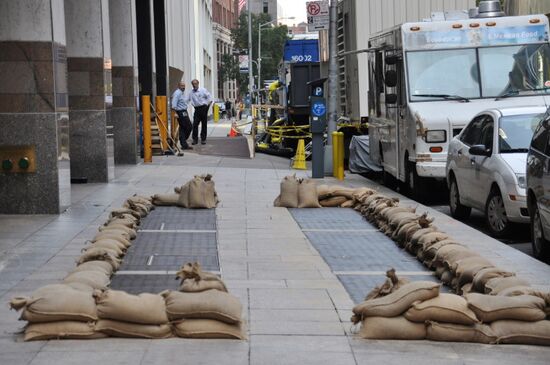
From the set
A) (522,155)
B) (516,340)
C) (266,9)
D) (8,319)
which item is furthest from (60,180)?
(266,9)

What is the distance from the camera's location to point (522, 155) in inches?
545

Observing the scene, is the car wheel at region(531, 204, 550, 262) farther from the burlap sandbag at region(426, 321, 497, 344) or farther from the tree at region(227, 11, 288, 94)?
the tree at region(227, 11, 288, 94)

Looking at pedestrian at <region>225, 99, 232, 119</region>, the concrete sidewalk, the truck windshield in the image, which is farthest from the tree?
the concrete sidewalk

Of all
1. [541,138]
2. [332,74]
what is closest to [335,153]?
[332,74]

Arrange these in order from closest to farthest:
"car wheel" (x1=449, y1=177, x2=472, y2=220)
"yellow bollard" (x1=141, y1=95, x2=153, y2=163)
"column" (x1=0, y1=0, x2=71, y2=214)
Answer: "column" (x1=0, y1=0, x2=71, y2=214)
"car wheel" (x1=449, y1=177, x2=472, y2=220)
"yellow bollard" (x1=141, y1=95, x2=153, y2=163)

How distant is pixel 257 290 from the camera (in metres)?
9.09

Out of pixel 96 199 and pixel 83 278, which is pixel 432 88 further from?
pixel 83 278

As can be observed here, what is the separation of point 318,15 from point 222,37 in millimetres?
86955

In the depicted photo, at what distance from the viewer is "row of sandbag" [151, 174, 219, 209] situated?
1545 centimetres

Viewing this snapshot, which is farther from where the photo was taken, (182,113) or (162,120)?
(182,113)

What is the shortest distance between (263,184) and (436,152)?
3.74m

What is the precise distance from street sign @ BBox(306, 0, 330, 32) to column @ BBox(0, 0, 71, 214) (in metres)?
10.2

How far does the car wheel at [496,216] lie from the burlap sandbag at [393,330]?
20.6 feet

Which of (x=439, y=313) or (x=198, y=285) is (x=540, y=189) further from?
(x=198, y=285)
